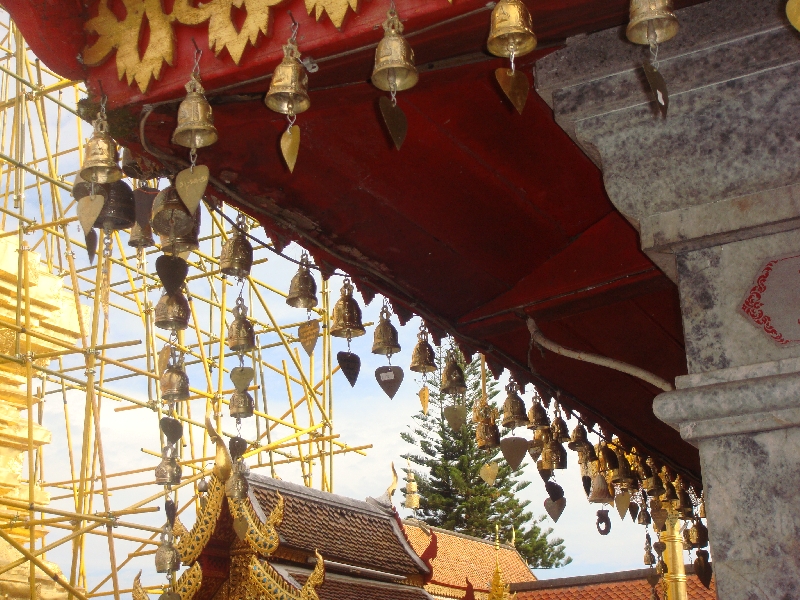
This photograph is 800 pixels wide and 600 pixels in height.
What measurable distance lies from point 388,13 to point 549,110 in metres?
1.16

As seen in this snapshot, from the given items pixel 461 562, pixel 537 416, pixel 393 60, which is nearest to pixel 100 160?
pixel 393 60

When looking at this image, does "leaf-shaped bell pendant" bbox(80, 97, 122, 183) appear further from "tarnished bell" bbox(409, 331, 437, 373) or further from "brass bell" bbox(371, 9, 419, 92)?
"tarnished bell" bbox(409, 331, 437, 373)

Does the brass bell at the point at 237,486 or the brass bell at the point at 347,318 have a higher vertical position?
the brass bell at the point at 347,318

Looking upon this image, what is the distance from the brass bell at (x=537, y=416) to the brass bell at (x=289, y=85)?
143 inches

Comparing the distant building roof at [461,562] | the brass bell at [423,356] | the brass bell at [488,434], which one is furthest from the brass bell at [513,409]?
the distant building roof at [461,562]

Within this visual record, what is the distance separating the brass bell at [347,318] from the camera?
15.0 feet

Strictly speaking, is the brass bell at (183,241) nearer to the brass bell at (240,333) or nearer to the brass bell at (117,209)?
the brass bell at (117,209)

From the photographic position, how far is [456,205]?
417cm

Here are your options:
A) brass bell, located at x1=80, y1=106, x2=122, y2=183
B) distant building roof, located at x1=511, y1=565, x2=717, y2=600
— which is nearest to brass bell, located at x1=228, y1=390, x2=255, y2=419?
brass bell, located at x1=80, y1=106, x2=122, y2=183

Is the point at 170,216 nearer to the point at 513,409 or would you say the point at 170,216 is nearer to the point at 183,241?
the point at 183,241

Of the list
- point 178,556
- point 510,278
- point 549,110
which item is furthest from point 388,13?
point 178,556

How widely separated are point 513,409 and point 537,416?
1.07ft

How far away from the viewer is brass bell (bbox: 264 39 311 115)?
2.70 m

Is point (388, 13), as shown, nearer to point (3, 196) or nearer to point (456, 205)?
point (456, 205)
